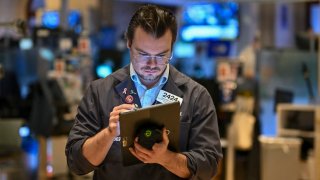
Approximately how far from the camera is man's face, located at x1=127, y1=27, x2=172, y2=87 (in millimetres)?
1758

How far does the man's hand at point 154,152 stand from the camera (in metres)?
1.68

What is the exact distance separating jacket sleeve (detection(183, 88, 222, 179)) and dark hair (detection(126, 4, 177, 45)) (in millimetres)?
255

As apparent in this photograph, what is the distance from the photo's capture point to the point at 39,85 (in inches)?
260

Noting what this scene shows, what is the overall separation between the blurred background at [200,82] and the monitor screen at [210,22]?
0.6 inches

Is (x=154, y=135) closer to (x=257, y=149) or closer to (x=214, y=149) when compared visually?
(x=214, y=149)

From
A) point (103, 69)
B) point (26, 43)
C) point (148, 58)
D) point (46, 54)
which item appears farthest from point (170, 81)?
point (103, 69)

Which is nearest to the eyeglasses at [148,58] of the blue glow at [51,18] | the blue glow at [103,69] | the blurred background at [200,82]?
the blurred background at [200,82]

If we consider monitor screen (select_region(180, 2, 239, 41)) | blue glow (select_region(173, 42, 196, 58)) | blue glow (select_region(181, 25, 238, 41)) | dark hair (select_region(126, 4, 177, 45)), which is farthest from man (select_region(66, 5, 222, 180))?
blue glow (select_region(173, 42, 196, 58))

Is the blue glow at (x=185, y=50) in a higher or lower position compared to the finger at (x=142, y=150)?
lower

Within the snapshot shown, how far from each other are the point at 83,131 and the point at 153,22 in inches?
17.0

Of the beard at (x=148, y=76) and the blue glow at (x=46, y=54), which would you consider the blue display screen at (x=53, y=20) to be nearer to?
the blue glow at (x=46, y=54)

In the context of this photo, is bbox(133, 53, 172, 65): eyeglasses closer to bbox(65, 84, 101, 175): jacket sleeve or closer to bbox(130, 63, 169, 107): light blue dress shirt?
bbox(130, 63, 169, 107): light blue dress shirt

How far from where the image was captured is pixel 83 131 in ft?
6.04

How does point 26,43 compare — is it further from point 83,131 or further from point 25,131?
point 83,131
